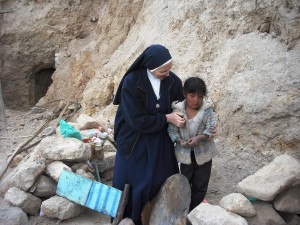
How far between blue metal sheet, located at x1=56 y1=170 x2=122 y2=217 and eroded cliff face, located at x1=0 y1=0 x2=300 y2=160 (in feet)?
5.84

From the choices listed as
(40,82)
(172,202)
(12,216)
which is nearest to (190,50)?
(172,202)

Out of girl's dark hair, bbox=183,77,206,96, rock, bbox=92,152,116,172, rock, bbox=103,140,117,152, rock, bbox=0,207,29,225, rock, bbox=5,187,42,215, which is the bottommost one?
rock, bbox=5,187,42,215

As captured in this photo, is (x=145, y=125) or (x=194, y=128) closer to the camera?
(x=145, y=125)

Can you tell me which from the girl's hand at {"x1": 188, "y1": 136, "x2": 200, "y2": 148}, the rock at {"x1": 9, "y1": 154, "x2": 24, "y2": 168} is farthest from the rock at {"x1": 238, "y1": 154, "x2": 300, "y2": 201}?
the rock at {"x1": 9, "y1": 154, "x2": 24, "y2": 168}

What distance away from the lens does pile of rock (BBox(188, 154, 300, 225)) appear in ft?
9.66

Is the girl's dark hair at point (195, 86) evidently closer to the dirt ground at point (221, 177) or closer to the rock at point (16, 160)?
the dirt ground at point (221, 177)

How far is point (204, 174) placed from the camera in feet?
10.9

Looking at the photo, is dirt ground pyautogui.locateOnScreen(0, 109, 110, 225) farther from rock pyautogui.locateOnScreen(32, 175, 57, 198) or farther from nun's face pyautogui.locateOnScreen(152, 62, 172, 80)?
nun's face pyautogui.locateOnScreen(152, 62, 172, 80)

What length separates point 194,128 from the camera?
309 cm

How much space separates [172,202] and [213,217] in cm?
43

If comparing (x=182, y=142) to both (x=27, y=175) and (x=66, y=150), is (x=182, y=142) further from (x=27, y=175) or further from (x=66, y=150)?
(x=27, y=175)

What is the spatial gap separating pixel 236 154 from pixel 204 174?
1.23 metres

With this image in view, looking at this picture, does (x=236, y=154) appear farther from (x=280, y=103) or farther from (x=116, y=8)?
(x=116, y=8)

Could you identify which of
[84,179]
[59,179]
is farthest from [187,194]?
[59,179]
